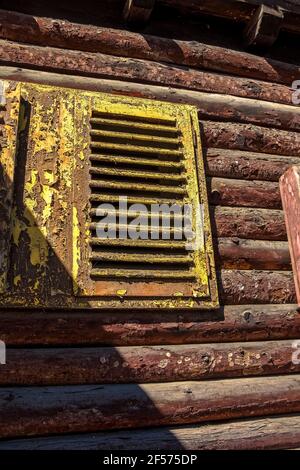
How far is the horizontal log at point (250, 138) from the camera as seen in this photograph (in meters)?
3.77

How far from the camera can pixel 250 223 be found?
356cm

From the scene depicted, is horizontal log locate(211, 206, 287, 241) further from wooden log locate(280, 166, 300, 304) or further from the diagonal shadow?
the diagonal shadow

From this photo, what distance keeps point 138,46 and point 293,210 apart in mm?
1806

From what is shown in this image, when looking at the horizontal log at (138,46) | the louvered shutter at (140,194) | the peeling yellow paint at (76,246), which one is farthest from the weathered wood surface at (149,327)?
the horizontal log at (138,46)

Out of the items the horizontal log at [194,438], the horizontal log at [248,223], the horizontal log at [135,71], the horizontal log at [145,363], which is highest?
the horizontal log at [135,71]

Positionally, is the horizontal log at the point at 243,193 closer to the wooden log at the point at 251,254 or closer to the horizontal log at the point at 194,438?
the wooden log at the point at 251,254

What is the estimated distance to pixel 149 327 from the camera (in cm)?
296

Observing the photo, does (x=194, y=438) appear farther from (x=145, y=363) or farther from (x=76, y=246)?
(x=76, y=246)

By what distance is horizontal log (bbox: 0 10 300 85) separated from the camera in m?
3.56

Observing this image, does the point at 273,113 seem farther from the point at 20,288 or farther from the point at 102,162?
the point at 20,288

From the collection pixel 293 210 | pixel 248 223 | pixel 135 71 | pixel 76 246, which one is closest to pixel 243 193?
pixel 248 223

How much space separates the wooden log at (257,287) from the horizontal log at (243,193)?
1.83ft

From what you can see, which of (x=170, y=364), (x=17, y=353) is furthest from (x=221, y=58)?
(x=17, y=353)

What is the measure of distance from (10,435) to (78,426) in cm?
36
